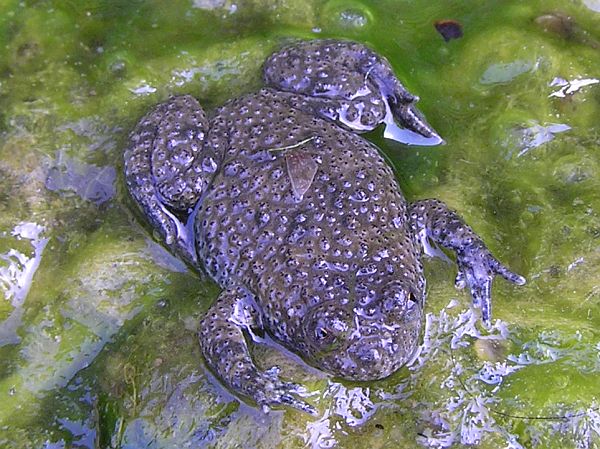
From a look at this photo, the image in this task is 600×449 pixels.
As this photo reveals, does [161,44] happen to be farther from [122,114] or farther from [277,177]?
[277,177]

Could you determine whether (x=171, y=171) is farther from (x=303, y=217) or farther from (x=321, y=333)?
(x=321, y=333)

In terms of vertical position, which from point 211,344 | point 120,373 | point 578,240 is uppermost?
point 578,240

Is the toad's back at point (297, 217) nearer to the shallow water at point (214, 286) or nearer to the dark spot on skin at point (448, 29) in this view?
the shallow water at point (214, 286)

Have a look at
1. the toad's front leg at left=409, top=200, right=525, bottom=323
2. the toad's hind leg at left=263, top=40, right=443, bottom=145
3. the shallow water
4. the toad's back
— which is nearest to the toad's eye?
the toad's back

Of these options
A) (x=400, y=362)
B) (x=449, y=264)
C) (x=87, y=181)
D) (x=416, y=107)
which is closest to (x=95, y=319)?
(x=87, y=181)

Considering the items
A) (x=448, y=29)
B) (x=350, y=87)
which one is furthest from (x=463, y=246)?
(x=448, y=29)
